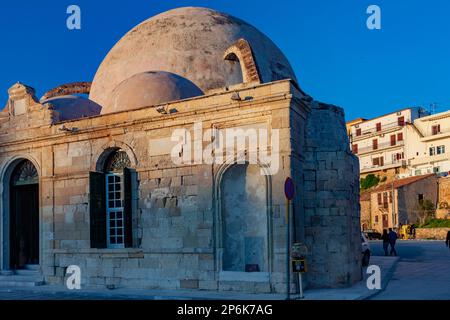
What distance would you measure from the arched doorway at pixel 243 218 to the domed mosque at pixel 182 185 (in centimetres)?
3

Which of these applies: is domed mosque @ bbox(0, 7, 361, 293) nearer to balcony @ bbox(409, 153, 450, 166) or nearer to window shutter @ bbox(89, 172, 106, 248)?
window shutter @ bbox(89, 172, 106, 248)

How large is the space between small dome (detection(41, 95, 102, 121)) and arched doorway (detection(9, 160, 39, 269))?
6.30ft

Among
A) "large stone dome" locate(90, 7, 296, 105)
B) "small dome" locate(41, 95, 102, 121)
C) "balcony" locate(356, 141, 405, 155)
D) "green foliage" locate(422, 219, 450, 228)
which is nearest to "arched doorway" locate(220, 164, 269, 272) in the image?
"large stone dome" locate(90, 7, 296, 105)

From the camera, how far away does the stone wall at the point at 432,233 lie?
4772cm

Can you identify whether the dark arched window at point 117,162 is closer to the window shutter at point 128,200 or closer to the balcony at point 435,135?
the window shutter at point 128,200

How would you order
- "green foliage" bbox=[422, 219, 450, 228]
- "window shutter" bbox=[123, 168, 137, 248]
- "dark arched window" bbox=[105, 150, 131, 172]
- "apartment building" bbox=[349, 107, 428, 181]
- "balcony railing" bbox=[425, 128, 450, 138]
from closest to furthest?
"window shutter" bbox=[123, 168, 137, 248] → "dark arched window" bbox=[105, 150, 131, 172] → "green foliage" bbox=[422, 219, 450, 228] → "balcony railing" bbox=[425, 128, 450, 138] → "apartment building" bbox=[349, 107, 428, 181]

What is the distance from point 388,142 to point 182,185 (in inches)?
2138

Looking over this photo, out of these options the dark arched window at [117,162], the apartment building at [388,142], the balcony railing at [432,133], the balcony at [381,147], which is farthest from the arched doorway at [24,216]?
the balcony at [381,147]

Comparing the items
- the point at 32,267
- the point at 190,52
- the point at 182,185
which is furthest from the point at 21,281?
the point at 190,52

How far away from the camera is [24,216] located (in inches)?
730

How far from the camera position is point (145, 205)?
15.2m

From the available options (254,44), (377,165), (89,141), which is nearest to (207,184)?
(89,141)

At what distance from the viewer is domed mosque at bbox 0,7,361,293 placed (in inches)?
534
